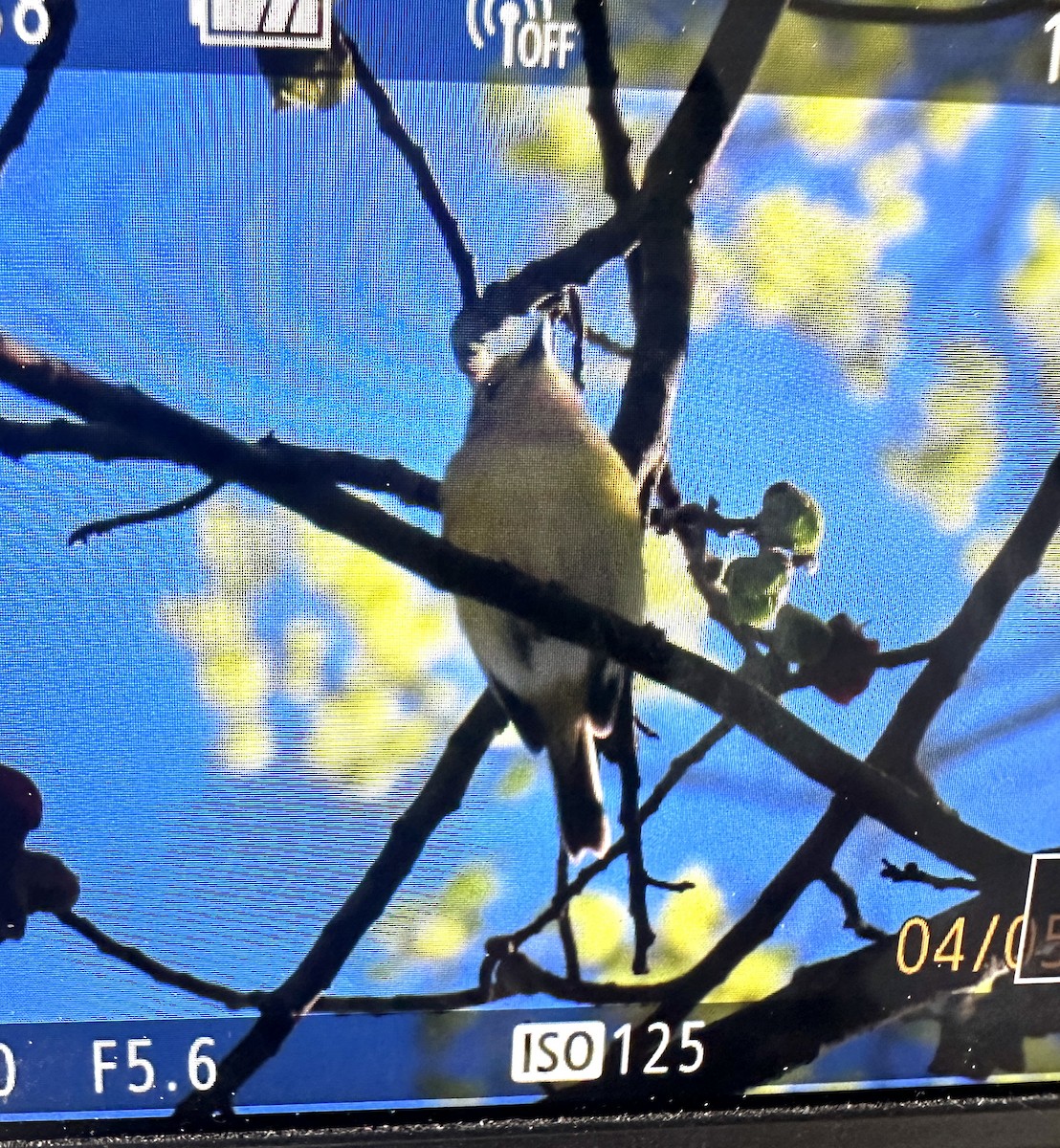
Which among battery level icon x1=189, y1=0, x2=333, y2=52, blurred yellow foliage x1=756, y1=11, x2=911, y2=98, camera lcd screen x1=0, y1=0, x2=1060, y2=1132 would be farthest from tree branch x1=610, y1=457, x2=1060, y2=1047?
battery level icon x1=189, y1=0, x2=333, y2=52

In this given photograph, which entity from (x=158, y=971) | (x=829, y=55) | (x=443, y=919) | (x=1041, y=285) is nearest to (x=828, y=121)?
(x=829, y=55)

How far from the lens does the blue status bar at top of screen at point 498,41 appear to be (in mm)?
570

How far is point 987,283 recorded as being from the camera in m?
0.62

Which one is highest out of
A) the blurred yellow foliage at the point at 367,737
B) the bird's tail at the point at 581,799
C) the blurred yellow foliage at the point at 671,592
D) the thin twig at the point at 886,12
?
the thin twig at the point at 886,12

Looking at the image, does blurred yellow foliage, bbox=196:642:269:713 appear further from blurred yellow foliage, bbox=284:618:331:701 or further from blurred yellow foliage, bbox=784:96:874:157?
blurred yellow foliage, bbox=784:96:874:157

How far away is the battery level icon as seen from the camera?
571mm

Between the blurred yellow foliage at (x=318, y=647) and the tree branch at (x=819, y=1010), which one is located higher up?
the blurred yellow foliage at (x=318, y=647)

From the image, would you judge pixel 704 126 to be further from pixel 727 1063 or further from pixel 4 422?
pixel 727 1063

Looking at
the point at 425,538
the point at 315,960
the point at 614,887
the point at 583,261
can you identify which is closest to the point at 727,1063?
the point at 614,887

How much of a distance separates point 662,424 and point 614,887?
0.83 feet

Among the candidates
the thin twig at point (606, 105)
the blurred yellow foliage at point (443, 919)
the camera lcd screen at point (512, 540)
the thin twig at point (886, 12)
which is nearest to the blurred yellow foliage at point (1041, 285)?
the camera lcd screen at point (512, 540)

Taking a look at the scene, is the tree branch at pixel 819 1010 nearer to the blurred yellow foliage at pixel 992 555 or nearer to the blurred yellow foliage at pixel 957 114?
the blurred yellow foliage at pixel 992 555

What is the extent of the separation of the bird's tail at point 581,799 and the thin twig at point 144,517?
23 centimetres

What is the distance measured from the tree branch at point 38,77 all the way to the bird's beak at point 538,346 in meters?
0.27
